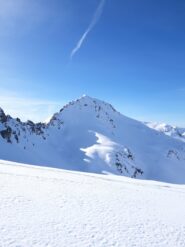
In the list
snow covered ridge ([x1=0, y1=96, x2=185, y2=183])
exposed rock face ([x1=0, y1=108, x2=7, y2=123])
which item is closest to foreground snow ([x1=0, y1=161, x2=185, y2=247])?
snow covered ridge ([x1=0, y1=96, x2=185, y2=183])

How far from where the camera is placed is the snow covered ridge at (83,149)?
98.8 meters

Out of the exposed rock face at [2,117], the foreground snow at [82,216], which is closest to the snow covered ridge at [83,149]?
the exposed rock face at [2,117]

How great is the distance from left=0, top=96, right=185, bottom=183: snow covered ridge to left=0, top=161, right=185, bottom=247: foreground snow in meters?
67.0

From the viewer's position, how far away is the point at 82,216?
40.4 ft

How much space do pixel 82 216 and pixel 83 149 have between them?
124 meters

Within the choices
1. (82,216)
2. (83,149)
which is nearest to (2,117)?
(83,149)

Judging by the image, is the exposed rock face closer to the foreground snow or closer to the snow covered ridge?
the snow covered ridge

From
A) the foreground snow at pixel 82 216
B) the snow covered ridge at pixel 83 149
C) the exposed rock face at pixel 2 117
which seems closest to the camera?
the foreground snow at pixel 82 216

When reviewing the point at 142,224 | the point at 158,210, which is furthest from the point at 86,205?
the point at 158,210

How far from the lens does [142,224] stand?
1237cm

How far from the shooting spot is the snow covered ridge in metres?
98.8

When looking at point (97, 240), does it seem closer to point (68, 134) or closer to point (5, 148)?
point (5, 148)

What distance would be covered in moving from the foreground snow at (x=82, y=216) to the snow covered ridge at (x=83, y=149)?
67.0m

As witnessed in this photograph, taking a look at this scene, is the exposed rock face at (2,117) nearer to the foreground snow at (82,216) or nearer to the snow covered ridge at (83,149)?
the snow covered ridge at (83,149)
